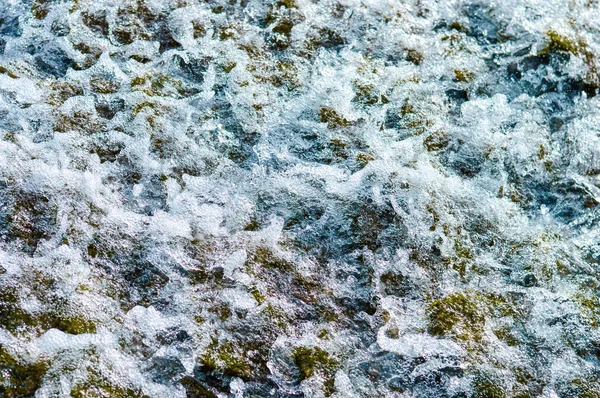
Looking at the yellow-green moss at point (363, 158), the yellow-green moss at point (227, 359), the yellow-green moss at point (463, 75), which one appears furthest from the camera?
the yellow-green moss at point (463, 75)

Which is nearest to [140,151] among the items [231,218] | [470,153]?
[231,218]

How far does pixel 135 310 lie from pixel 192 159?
110 centimetres

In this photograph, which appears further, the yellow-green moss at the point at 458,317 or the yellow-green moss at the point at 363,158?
the yellow-green moss at the point at 363,158

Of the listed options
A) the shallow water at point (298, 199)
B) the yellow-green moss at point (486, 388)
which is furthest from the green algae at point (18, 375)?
the yellow-green moss at point (486, 388)

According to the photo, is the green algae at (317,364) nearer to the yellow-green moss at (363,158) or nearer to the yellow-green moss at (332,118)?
the yellow-green moss at (363,158)

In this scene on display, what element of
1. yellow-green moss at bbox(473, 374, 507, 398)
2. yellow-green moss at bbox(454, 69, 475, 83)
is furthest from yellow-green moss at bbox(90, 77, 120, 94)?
yellow-green moss at bbox(473, 374, 507, 398)

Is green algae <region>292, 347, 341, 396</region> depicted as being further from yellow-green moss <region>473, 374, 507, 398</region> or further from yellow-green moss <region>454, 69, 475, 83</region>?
yellow-green moss <region>454, 69, 475, 83</region>

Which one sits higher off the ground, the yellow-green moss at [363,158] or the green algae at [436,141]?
the green algae at [436,141]

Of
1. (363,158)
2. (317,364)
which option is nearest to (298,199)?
(363,158)

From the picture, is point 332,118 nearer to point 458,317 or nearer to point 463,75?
point 463,75

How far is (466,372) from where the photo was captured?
3.16m

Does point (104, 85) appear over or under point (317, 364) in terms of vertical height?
over

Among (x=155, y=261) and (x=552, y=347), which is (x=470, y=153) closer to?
(x=552, y=347)

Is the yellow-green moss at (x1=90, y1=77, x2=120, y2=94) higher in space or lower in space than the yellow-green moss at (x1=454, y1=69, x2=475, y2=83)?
lower
